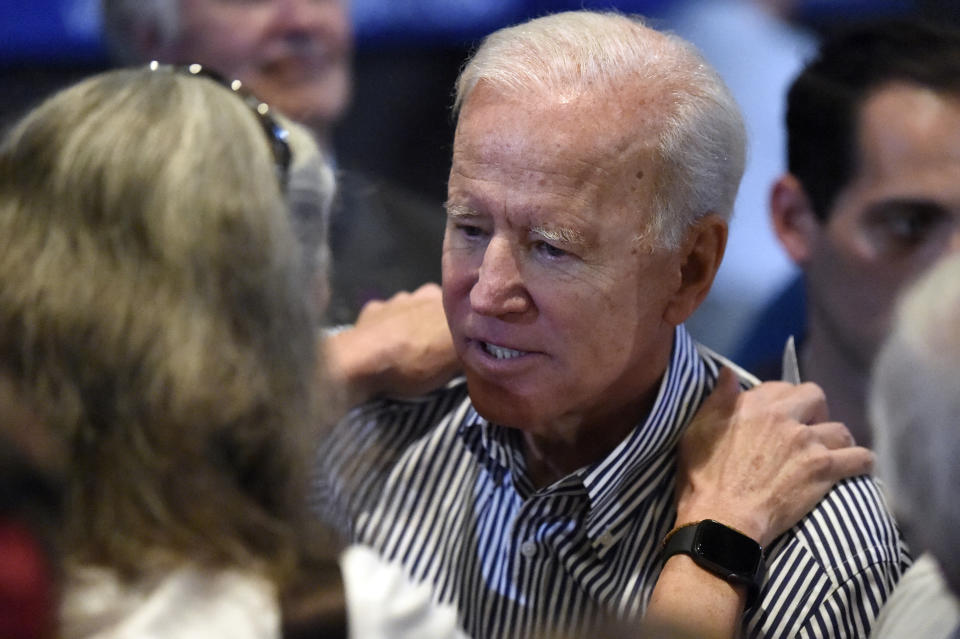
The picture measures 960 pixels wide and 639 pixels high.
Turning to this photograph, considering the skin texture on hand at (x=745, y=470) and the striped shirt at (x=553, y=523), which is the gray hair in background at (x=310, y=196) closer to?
the striped shirt at (x=553, y=523)

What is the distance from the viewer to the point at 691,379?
1.68 meters

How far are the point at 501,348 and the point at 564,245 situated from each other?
18 centimetres

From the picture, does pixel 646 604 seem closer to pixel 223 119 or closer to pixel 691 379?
pixel 691 379

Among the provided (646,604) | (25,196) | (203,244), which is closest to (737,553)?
(646,604)

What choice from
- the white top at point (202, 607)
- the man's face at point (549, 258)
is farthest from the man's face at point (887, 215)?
the white top at point (202, 607)

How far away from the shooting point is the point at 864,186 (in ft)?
7.89

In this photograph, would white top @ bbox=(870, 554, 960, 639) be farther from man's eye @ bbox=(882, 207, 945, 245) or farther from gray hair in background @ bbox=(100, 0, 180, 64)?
gray hair in background @ bbox=(100, 0, 180, 64)

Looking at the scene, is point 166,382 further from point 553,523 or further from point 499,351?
Answer: point 553,523

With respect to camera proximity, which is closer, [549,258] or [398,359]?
[549,258]

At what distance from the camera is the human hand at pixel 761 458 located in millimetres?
1503

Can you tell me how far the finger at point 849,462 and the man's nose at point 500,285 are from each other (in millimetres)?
498

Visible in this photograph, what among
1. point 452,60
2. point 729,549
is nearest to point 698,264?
point 729,549

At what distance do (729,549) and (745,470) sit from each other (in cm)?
13

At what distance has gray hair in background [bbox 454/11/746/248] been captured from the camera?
1545mm
